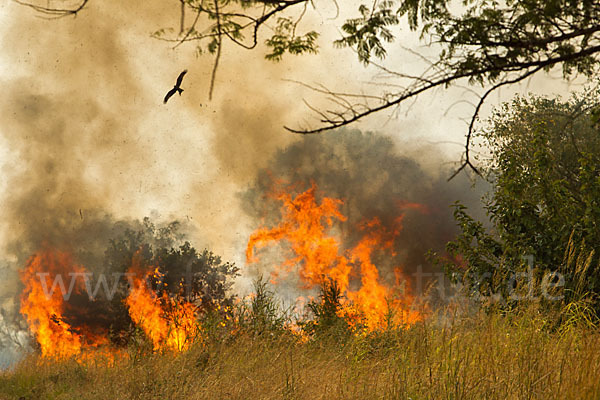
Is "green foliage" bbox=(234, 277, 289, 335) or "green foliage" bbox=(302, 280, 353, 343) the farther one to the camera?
"green foliage" bbox=(302, 280, 353, 343)

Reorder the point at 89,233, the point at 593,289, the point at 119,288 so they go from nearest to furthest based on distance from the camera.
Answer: the point at 593,289 → the point at 119,288 → the point at 89,233

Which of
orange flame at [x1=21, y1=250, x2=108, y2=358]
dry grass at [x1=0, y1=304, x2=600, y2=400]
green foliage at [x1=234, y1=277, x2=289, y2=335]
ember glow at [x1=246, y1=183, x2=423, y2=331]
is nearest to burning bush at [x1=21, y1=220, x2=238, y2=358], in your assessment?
orange flame at [x1=21, y1=250, x2=108, y2=358]

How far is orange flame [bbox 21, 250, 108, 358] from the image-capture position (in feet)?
47.4

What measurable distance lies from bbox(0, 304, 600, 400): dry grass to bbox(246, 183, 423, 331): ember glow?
7.66 metres

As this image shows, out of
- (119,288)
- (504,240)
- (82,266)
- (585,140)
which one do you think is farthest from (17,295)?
(585,140)

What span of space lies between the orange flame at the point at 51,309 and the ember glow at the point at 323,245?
5.22 metres

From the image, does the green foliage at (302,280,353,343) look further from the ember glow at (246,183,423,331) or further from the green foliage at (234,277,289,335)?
the ember glow at (246,183,423,331)

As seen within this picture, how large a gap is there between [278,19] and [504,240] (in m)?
4.81

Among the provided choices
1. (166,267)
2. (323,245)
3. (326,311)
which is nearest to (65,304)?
(166,267)

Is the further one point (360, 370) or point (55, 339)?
point (55, 339)

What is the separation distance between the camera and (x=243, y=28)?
12.4 ft

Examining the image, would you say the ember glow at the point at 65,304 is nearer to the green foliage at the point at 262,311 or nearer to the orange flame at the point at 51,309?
the orange flame at the point at 51,309

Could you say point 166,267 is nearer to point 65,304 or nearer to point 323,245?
point 65,304

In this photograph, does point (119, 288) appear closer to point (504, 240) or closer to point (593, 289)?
point (504, 240)
